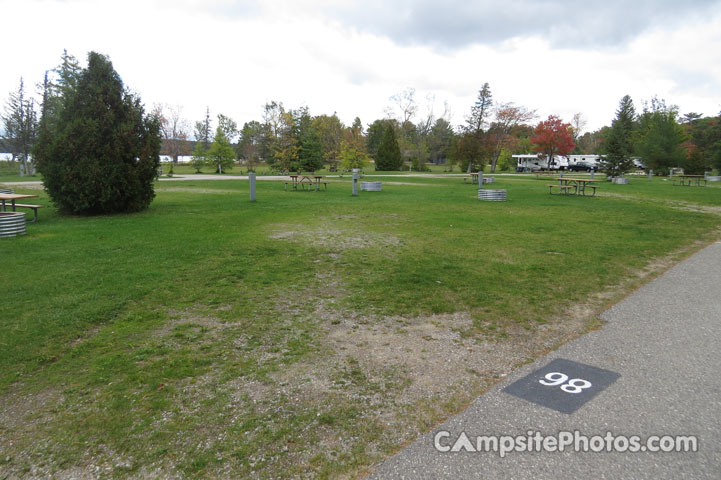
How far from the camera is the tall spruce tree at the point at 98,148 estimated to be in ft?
36.5

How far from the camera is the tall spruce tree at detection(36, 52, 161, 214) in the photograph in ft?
36.5

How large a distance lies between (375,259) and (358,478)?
16.5ft

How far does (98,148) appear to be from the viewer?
11359mm

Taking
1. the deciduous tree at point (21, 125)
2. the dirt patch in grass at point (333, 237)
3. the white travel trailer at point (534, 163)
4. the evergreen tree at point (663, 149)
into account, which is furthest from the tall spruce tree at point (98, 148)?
the white travel trailer at point (534, 163)

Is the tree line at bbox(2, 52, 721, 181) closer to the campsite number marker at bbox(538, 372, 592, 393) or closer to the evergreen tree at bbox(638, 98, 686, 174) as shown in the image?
the evergreen tree at bbox(638, 98, 686, 174)

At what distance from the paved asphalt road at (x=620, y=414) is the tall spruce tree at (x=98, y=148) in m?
11.8

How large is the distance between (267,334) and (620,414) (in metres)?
2.93

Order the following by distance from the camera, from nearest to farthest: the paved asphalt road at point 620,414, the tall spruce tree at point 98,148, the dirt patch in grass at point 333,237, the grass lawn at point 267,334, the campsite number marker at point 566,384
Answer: the paved asphalt road at point 620,414, the grass lawn at point 267,334, the campsite number marker at point 566,384, the dirt patch in grass at point 333,237, the tall spruce tree at point 98,148

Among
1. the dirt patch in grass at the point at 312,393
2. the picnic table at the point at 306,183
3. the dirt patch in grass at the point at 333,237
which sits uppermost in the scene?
the picnic table at the point at 306,183

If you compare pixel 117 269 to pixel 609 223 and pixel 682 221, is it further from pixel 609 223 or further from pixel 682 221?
pixel 682 221

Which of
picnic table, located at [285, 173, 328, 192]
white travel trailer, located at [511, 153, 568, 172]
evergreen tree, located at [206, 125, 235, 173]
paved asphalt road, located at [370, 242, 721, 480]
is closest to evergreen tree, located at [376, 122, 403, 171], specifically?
evergreen tree, located at [206, 125, 235, 173]

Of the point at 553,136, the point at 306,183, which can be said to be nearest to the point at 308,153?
the point at 306,183

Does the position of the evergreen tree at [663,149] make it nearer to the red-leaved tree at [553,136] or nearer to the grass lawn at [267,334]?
the red-leaved tree at [553,136]

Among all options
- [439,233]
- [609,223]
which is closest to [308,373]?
[439,233]
